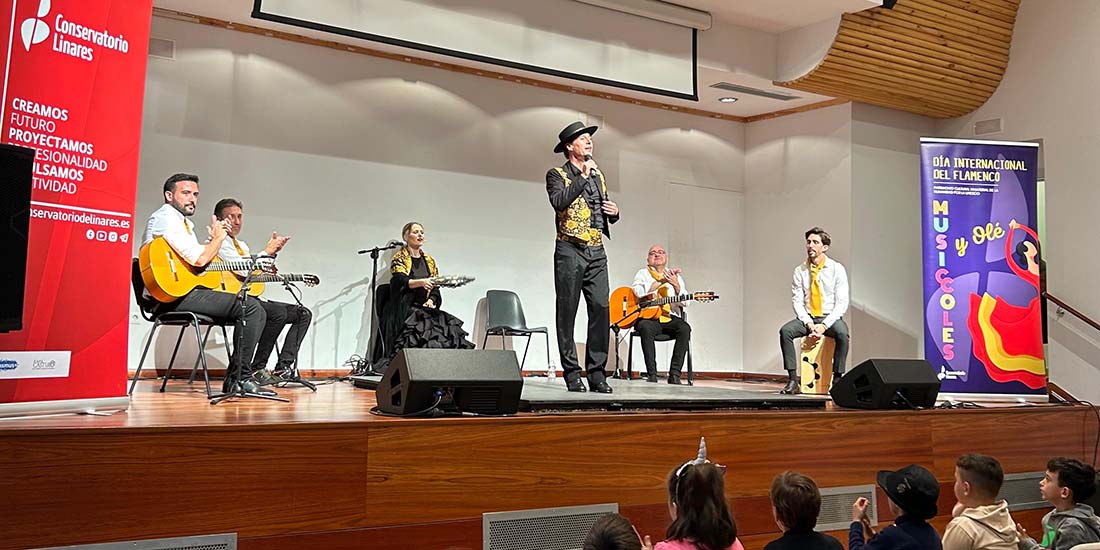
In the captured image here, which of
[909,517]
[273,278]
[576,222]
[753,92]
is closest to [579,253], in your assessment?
[576,222]

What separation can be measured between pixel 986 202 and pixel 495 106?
4.50 metres

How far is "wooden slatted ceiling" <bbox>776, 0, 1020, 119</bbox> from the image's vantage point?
8383mm

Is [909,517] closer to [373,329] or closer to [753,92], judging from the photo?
[373,329]

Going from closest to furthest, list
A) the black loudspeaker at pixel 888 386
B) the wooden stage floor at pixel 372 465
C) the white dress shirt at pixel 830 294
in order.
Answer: the wooden stage floor at pixel 372 465 < the black loudspeaker at pixel 888 386 < the white dress shirt at pixel 830 294

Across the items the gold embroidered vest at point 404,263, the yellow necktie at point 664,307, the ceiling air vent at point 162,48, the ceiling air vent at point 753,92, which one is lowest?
the yellow necktie at point 664,307

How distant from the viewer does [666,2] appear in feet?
26.8

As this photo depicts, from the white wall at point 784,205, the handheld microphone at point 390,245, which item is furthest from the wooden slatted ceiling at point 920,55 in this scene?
the handheld microphone at point 390,245

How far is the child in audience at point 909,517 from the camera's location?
3.16 m

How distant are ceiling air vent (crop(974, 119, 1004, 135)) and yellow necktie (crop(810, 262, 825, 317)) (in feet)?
9.09

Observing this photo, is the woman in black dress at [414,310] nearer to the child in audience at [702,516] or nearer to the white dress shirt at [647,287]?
the white dress shirt at [647,287]

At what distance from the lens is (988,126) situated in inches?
363

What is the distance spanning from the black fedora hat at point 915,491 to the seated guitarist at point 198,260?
3.29 meters

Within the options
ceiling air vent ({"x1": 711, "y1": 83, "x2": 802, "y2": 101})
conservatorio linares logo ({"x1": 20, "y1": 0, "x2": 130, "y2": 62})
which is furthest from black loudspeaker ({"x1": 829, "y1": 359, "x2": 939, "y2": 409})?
ceiling air vent ({"x1": 711, "y1": 83, "x2": 802, "y2": 101})

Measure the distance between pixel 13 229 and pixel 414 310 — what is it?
4561mm
